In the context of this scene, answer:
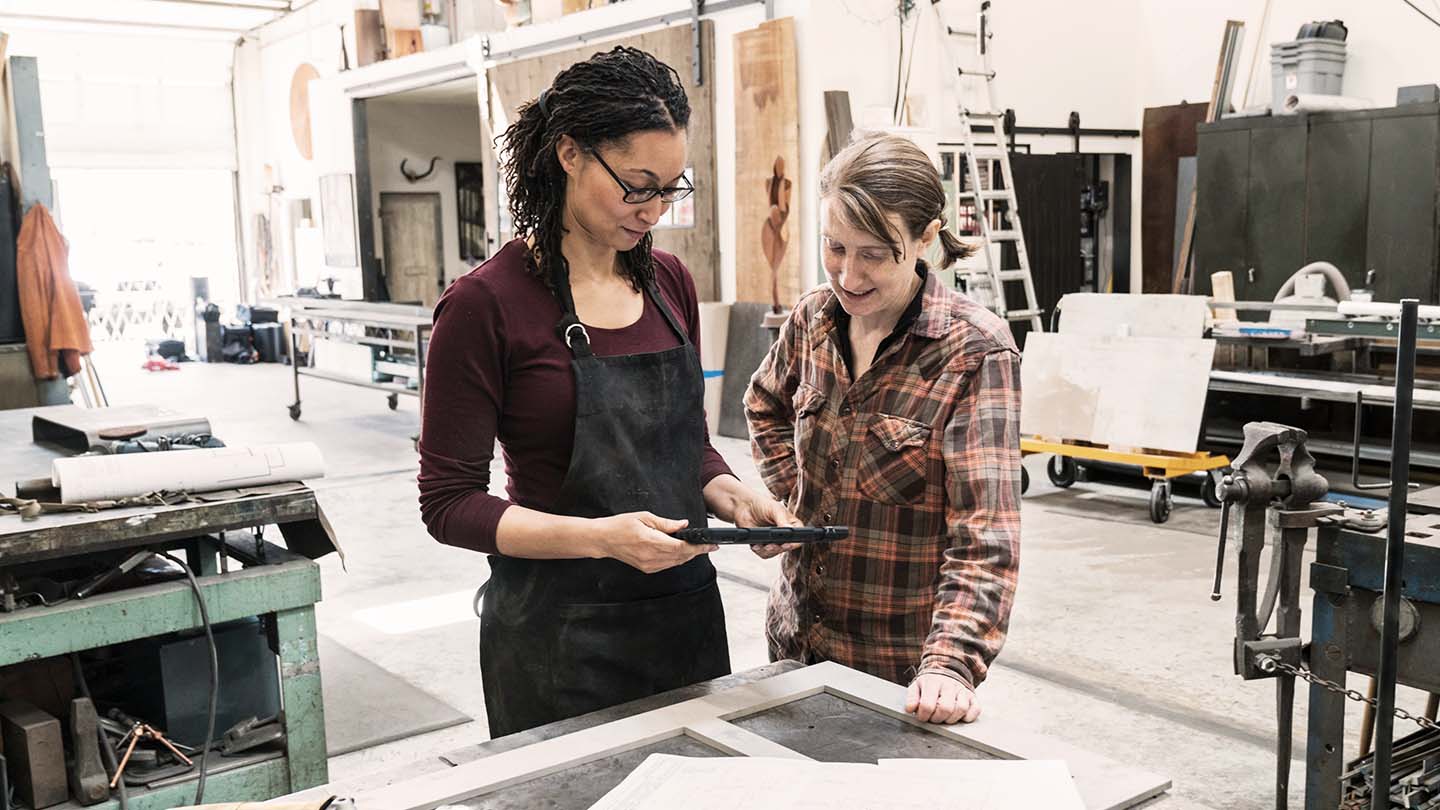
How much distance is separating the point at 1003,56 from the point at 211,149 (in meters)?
9.63

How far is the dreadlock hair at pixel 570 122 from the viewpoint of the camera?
149cm

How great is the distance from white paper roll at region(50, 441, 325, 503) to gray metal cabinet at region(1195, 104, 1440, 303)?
6.13 meters

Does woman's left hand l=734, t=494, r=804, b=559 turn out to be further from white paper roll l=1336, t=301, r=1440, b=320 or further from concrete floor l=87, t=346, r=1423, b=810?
white paper roll l=1336, t=301, r=1440, b=320

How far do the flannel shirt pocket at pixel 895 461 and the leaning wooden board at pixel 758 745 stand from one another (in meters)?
0.25

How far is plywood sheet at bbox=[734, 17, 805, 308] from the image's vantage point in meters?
6.69

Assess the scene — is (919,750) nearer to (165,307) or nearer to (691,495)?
(691,495)

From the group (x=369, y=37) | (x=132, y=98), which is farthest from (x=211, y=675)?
(x=132, y=98)

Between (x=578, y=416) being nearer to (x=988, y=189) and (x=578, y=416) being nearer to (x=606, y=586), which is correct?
(x=606, y=586)

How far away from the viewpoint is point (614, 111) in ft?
4.89

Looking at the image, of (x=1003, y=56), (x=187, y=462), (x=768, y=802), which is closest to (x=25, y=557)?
(x=187, y=462)

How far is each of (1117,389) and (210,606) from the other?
4.18 meters

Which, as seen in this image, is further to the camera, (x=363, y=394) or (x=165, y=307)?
(x=165, y=307)

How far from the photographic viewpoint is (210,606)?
222 cm

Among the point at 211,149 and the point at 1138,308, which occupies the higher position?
the point at 211,149
